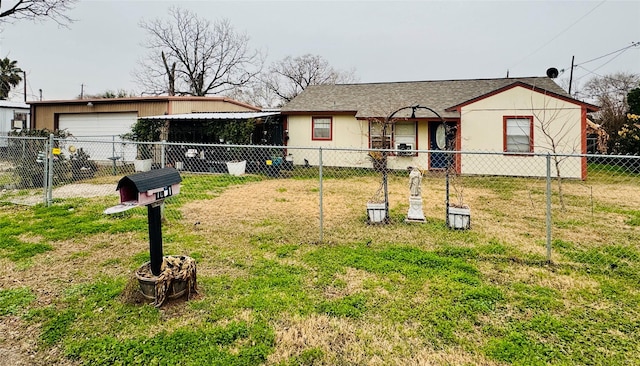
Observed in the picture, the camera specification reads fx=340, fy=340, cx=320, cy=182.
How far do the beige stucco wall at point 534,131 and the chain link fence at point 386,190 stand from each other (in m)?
0.07

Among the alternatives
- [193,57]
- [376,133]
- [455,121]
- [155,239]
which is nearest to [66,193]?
[155,239]

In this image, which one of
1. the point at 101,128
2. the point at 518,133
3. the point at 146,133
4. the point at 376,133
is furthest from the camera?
the point at 101,128

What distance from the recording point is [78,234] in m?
5.09

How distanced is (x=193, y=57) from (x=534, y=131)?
90.7 ft

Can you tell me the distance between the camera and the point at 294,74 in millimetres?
35812

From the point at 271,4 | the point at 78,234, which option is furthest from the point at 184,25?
the point at 78,234

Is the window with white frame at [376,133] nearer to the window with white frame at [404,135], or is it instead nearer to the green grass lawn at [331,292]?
the window with white frame at [404,135]

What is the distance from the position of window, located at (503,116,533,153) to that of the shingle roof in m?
2.06

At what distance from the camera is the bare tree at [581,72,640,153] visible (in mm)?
17016

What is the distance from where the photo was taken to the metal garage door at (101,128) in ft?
51.3

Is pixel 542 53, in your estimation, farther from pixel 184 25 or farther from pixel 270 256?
pixel 184 25

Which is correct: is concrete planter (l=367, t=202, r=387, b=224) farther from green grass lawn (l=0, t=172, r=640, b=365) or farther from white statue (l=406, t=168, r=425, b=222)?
white statue (l=406, t=168, r=425, b=222)

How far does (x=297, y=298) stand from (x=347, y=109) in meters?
12.2

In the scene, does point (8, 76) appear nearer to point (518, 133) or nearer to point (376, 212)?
point (376, 212)
